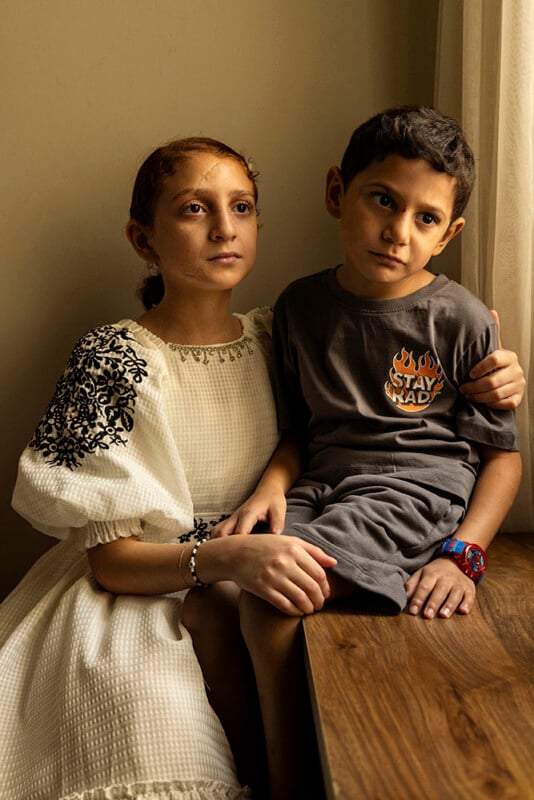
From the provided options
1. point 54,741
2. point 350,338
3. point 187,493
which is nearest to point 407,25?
point 350,338

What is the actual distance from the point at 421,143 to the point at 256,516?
0.58 meters

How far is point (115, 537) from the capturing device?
1295mm

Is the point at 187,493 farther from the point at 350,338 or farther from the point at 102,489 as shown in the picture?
the point at 350,338

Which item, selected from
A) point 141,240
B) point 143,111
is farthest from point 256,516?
point 143,111

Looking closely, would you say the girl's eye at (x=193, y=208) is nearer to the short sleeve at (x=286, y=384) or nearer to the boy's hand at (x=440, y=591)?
the short sleeve at (x=286, y=384)

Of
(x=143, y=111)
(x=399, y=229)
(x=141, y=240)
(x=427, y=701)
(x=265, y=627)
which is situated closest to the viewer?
(x=427, y=701)

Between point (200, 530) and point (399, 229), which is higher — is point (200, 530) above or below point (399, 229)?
below

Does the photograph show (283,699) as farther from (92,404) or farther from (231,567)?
(92,404)

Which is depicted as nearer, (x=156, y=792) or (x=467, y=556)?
(x=156, y=792)

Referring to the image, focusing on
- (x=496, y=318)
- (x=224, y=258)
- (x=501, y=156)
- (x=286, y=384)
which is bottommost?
(x=286, y=384)

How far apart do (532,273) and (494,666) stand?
25.4 inches

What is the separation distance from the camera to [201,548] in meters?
1.26

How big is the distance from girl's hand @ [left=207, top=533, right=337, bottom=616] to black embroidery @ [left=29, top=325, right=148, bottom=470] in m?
0.27

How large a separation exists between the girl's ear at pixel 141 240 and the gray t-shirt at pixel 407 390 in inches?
12.4
